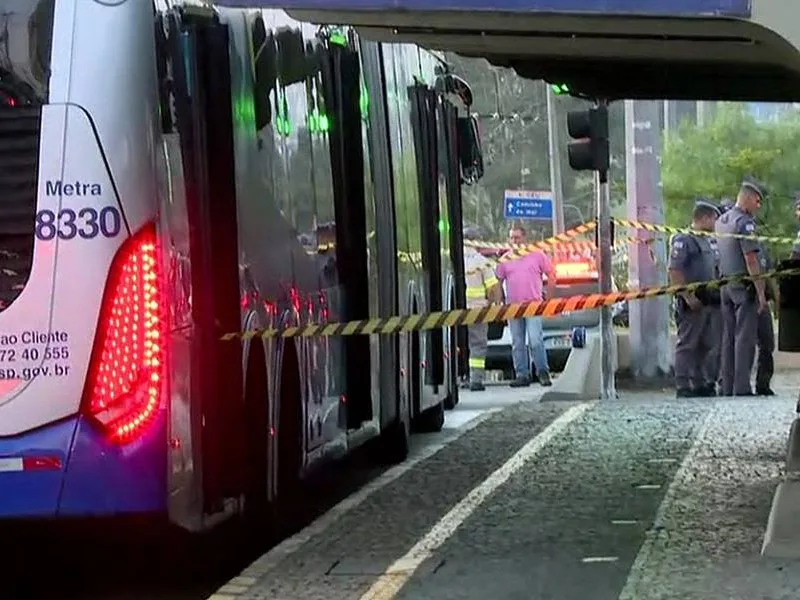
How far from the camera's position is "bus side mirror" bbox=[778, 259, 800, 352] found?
1102cm

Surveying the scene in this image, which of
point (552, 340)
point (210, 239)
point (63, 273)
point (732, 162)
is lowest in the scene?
point (552, 340)

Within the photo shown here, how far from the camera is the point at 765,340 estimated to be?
1698 centimetres

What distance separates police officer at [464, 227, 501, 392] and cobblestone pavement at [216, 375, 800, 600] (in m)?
7.98

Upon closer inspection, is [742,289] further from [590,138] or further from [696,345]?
[590,138]

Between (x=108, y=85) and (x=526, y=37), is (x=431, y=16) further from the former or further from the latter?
(x=108, y=85)

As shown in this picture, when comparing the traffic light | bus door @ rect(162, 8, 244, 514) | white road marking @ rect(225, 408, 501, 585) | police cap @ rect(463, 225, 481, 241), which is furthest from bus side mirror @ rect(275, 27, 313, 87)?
police cap @ rect(463, 225, 481, 241)

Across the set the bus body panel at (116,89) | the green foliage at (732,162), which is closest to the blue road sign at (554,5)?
the bus body panel at (116,89)

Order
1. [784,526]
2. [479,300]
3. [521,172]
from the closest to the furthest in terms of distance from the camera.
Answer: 1. [784,526]
2. [479,300]
3. [521,172]

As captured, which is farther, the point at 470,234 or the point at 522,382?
the point at 470,234

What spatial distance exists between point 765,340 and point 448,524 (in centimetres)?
889

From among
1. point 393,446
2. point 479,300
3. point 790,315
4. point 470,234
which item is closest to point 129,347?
point 790,315

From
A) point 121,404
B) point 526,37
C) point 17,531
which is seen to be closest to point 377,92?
point 526,37

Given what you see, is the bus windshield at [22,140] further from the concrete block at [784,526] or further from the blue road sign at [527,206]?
the blue road sign at [527,206]

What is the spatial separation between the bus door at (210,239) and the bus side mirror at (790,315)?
13.8 ft
